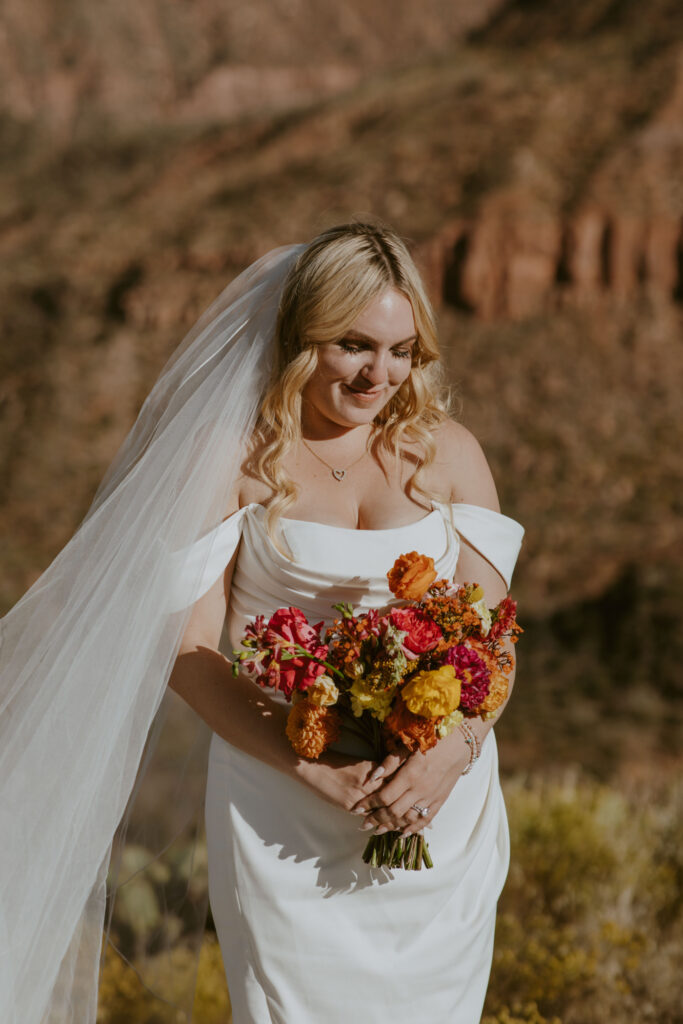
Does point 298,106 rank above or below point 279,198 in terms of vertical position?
above

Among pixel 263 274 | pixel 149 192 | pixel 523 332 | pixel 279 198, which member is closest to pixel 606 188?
pixel 523 332

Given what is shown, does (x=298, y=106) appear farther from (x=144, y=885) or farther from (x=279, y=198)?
(x=144, y=885)

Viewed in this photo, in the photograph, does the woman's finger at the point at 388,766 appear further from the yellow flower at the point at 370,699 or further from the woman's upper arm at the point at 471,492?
the woman's upper arm at the point at 471,492

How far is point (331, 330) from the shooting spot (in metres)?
2.40

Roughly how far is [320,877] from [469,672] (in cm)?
69

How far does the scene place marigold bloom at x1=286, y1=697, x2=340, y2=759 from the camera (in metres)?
2.19

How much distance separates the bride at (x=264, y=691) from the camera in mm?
2324

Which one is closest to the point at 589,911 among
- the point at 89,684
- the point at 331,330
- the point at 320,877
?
the point at 320,877

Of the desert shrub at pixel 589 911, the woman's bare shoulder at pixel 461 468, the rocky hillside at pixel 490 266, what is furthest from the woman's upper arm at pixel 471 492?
the rocky hillside at pixel 490 266

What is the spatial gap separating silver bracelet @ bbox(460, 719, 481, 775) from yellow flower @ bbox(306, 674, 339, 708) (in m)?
0.38

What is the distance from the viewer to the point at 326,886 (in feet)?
8.01

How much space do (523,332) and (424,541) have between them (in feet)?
65.0

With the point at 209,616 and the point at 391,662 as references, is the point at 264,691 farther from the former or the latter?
the point at 391,662

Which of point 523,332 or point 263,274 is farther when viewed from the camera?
point 523,332
